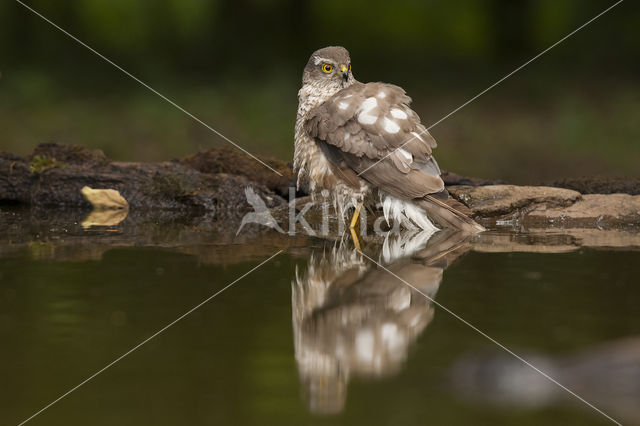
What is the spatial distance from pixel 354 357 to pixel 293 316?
18.5 inches

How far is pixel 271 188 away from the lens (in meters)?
5.84

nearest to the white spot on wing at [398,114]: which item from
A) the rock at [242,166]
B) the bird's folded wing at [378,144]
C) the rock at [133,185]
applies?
the bird's folded wing at [378,144]

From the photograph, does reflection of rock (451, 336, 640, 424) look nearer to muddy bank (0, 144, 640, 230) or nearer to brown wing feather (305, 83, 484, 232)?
brown wing feather (305, 83, 484, 232)

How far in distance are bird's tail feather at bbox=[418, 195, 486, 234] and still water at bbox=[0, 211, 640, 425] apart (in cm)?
38

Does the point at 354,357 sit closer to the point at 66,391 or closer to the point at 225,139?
the point at 66,391

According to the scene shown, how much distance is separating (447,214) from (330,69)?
3.52 ft

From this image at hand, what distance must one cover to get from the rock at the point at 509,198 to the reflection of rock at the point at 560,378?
118 inches

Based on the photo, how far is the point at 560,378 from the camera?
196 cm

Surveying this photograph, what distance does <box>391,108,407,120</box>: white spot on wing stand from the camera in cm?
430

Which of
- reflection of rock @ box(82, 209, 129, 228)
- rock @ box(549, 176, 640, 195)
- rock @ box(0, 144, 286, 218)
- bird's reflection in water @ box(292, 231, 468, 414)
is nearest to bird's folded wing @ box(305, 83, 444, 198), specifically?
bird's reflection in water @ box(292, 231, 468, 414)

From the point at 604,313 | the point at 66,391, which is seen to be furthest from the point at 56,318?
the point at 604,313

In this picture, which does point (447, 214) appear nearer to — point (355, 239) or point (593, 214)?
point (355, 239)

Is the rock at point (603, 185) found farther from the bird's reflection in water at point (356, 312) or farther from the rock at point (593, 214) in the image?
the bird's reflection in water at point (356, 312)

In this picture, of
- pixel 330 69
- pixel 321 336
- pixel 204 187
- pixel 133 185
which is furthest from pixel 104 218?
pixel 321 336
